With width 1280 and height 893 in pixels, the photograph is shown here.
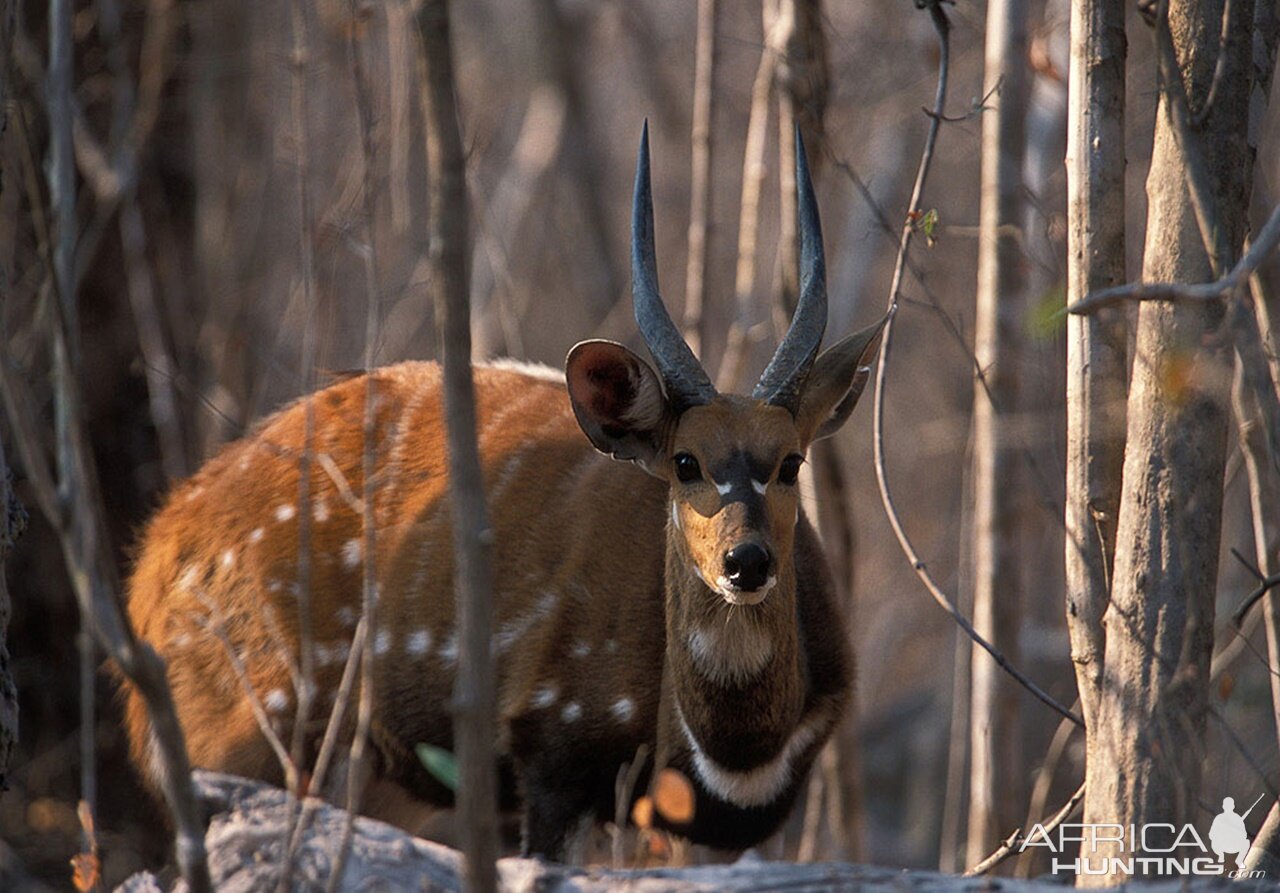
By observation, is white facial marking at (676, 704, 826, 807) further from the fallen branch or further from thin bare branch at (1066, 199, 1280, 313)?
thin bare branch at (1066, 199, 1280, 313)

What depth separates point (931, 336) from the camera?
44.8 feet

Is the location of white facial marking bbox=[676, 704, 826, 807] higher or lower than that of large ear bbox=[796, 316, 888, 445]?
lower

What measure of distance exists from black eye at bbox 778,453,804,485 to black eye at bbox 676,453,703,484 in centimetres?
25

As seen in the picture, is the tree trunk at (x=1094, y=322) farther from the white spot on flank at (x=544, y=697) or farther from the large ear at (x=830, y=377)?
the white spot on flank at (x=544, y=697)

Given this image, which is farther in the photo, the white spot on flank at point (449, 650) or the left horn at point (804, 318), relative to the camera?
the white spot on flank at point (449, 650)

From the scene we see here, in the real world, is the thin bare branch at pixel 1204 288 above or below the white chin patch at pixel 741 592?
above

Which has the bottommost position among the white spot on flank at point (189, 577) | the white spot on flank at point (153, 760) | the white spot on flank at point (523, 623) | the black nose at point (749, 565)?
the white spot on flank at point (153, 760)

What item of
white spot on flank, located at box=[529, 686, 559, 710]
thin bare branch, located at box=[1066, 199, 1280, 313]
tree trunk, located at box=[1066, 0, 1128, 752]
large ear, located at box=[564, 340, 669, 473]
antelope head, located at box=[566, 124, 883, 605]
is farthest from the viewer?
white spot on flank, located at box=[529, 686, 559, 710]

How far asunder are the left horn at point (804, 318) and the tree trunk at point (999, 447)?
157 centimetres

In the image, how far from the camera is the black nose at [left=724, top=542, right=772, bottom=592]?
14.9ft

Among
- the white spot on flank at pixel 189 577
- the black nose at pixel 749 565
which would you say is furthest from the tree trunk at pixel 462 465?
the white spot on flank at pixel 189 577

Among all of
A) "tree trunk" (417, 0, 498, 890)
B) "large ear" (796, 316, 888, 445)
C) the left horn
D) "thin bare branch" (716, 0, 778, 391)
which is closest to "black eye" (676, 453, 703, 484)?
the left horn

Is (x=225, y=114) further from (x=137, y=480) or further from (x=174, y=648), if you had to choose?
(x=174, y=648)

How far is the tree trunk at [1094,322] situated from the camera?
4203 mm
